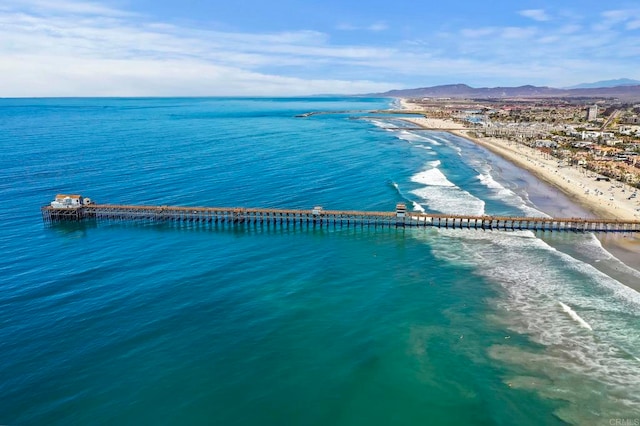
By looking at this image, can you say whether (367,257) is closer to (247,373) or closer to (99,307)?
A: (247,373)

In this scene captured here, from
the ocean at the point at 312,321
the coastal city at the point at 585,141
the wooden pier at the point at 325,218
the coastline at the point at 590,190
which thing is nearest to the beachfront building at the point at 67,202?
the wooden pier at the point at 325,218

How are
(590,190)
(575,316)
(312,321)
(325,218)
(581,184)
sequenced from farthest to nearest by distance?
(581,184) < (590,190) < (325,218) < (575,316) < (312,321)

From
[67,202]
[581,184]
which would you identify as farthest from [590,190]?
[67,202]

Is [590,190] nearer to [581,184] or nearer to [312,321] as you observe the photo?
[581,184]

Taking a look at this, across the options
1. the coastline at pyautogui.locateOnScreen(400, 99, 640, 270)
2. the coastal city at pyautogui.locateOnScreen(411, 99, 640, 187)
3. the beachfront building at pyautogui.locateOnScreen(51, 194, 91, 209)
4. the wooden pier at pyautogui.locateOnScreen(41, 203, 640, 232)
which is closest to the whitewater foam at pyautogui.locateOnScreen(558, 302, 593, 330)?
the coastline at pyautogui.locateOnScreen(400, 99, 640, 270)

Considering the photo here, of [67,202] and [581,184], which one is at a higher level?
[67,202]

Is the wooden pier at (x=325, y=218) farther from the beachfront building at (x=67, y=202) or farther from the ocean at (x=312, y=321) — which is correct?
the ocean at (x=312, y=321)

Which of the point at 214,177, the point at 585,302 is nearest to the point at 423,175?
the point at 214,177
